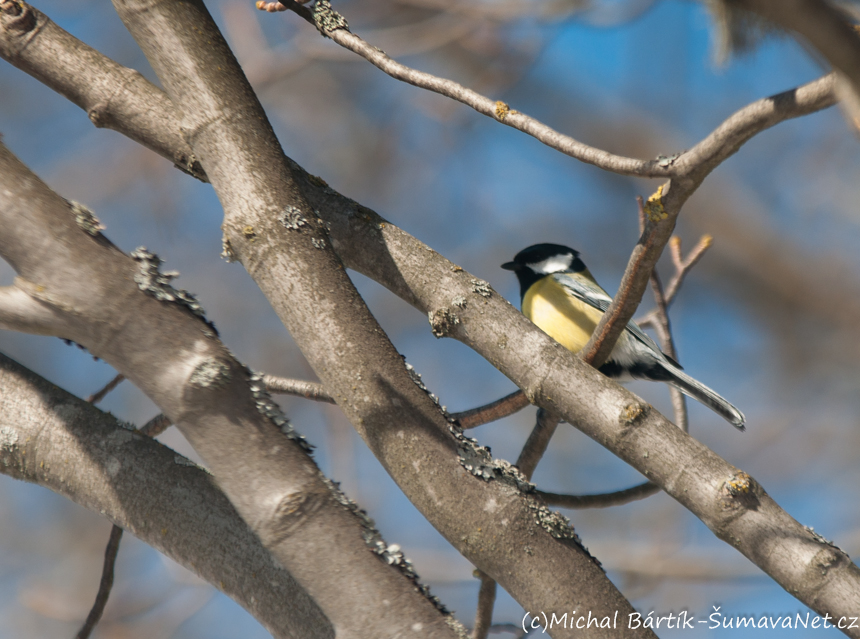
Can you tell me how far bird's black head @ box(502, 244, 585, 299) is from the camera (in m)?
4.06

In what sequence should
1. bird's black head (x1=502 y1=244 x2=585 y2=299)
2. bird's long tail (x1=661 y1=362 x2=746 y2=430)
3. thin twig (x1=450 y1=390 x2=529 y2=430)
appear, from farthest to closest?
bird's black head (x1=502 y1=244 x2=585 y2=299)
bird's long tail (x1=661 y1=362 x2=746 y2=430)
thin twig (x1=450 y1=390 x2=529 y2=430)

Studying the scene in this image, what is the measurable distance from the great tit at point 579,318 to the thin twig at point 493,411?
0.82m

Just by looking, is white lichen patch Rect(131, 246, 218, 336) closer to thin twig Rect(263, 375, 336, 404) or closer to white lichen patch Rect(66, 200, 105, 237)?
white lichen patch Rect(66, 200, 105, 237)

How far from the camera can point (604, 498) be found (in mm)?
1979

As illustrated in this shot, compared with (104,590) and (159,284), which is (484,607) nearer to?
(104,590)

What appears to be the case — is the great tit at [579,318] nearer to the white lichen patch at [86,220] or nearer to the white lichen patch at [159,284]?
the white lichen patch at [159,284]

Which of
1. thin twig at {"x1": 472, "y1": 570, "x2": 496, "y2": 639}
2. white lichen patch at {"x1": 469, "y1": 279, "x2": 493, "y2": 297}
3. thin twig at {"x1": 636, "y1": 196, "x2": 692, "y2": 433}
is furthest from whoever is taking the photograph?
thin twig at {"x1": 636, "y1": 196, "x2": 692, "y2": 433}

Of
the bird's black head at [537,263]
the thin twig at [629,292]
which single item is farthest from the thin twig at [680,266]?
the bird's black head at [537,263]

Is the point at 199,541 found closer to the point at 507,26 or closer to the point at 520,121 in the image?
the point at 520,121

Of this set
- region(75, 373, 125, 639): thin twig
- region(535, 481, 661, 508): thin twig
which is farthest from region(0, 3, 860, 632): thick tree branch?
region(75, 373, 125, 639): thin twig

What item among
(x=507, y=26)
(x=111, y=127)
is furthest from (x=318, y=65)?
(x=111, y=127)

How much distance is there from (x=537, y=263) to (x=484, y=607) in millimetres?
2572

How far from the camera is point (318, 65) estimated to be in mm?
6930

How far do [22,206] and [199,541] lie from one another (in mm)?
674
